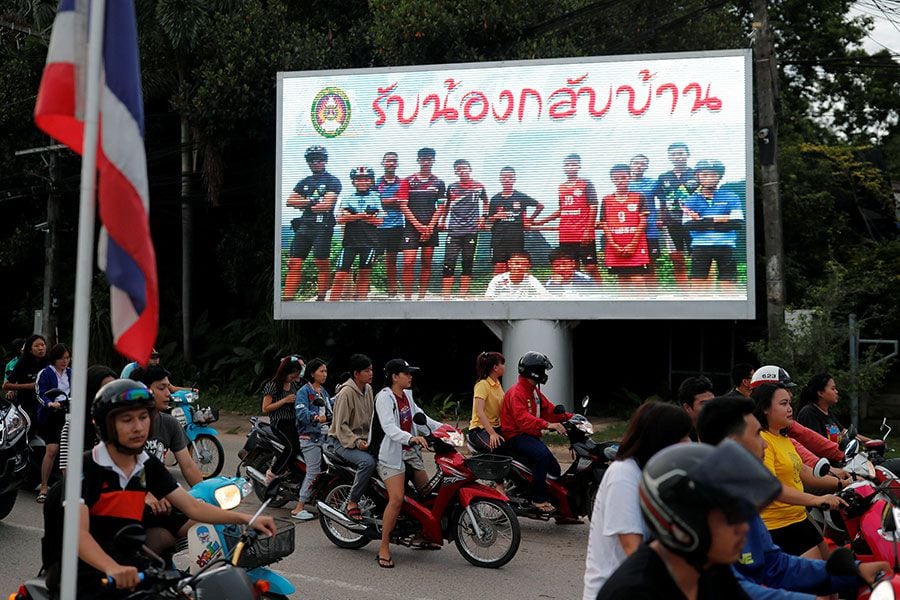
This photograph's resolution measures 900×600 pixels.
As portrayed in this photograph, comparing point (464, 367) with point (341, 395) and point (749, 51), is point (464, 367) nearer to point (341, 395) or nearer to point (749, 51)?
point (749, 51)

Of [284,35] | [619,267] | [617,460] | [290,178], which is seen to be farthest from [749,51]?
[617,460]

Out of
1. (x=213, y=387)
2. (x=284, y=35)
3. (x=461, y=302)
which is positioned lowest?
(x=213, y=387)

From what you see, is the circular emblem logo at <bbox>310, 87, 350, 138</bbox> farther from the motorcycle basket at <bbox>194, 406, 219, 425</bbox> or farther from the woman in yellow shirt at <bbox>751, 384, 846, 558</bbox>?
the woman in yellow shirt at <bbox>751, 384, 846, 558</bbox>

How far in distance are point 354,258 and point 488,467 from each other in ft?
34.6

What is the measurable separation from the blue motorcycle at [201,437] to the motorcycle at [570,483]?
14.2 feet

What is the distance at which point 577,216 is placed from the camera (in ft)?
59.7

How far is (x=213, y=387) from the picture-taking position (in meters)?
24.2

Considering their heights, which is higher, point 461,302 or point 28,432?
point 461,302

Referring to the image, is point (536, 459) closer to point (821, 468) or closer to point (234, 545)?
point (821, 468)

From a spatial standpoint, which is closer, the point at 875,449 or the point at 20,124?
the point at 875,449

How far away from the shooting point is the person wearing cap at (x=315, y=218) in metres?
19.5

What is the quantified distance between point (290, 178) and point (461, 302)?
376cm

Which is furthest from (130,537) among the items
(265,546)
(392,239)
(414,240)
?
(392,239)

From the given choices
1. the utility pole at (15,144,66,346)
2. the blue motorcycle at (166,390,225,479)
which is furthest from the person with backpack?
the utility pole at (15,144,66,346)
